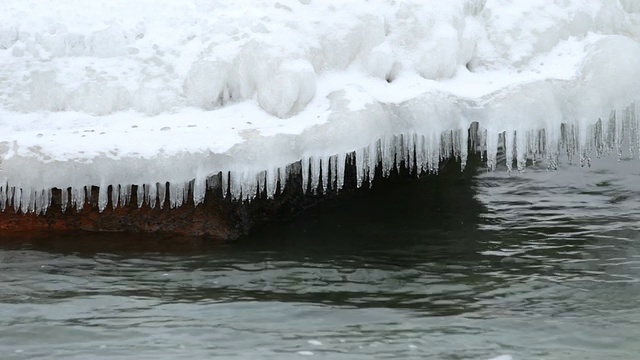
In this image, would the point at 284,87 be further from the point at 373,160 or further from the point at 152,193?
the point at 152,193

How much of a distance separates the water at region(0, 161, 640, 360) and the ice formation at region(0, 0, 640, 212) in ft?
2.05

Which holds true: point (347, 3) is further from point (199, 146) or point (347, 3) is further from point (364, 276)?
point (364, 276)

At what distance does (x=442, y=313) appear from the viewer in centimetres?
557

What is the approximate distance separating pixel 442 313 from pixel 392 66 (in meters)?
2.67

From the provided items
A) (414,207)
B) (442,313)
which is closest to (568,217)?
(414,207)

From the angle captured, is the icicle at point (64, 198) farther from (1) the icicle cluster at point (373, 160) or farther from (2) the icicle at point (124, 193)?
(2) the icicle at point (124, 193)

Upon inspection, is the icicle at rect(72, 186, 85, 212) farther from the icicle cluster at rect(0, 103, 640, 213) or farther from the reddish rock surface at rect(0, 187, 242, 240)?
the reddish rock surface at rect(0, 187, 242, 240)

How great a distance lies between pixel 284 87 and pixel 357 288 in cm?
180

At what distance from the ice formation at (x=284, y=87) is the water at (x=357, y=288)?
63cm

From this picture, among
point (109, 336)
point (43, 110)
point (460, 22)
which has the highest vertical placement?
point (460, 22)

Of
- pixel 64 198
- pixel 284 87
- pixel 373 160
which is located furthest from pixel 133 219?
pixel 373 160

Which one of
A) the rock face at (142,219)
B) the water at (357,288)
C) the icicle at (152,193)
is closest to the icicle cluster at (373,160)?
the icicle at (152,193)

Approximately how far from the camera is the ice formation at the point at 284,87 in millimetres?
7023

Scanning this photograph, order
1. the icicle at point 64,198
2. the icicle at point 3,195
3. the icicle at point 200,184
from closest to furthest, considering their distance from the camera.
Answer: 1. the icicle at point 200,184
2. the icicle at point 3,195
3. the icicle at point 64,198
